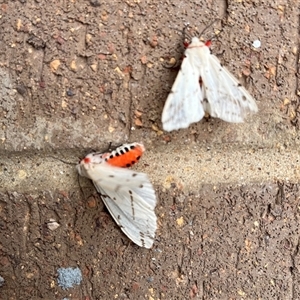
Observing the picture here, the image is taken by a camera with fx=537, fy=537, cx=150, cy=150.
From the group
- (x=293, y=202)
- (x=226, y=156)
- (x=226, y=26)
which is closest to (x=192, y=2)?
(x=226, y=26)

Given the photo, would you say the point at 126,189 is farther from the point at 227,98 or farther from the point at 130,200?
the point at 227,98

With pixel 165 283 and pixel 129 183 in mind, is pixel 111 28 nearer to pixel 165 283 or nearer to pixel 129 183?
pixel 129 183

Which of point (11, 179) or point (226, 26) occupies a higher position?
point (226, 26)

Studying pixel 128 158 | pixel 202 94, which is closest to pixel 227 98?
pixel 202 94

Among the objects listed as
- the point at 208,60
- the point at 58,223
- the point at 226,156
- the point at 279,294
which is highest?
the point at 208,60

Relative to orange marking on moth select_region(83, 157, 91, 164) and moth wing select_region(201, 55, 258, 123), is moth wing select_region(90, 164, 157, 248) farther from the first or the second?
moth wing select_region(201, 55, 258, 123)

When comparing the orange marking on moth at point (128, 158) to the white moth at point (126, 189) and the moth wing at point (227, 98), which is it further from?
the moth wing at point (227, 98)

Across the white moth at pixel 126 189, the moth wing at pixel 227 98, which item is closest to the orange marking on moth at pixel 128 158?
the white moth at pixel 126 189
